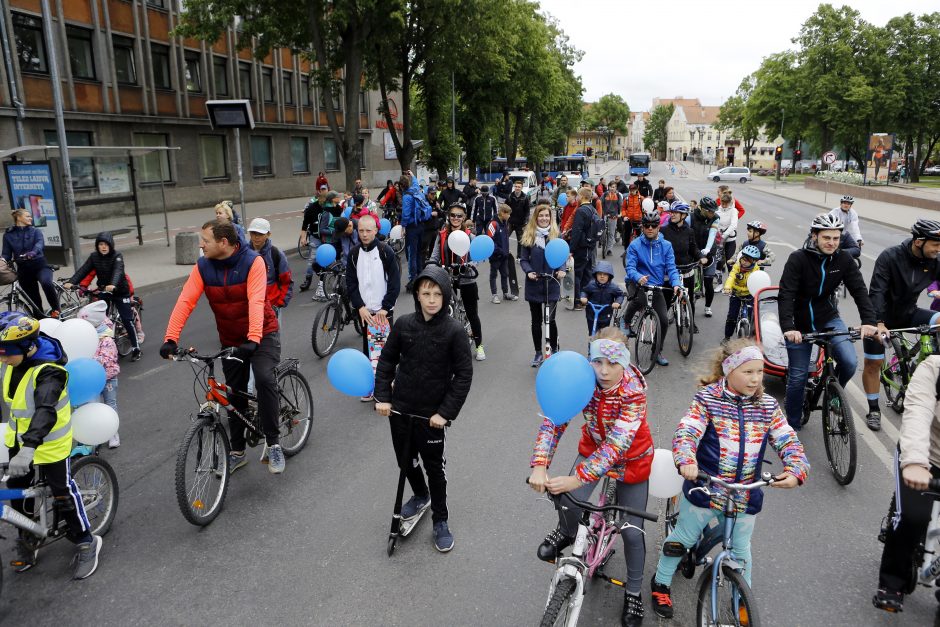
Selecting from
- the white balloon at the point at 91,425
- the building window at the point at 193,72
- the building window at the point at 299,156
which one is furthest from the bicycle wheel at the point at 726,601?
the building window at the point at 299,156

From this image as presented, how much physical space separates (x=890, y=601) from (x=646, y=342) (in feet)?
15.6

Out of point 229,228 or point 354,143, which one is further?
point 354,143

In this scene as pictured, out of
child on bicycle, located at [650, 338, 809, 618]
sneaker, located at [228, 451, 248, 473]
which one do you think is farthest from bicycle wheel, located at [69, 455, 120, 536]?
child on bicycle, located at [650, 338, 809, 618]

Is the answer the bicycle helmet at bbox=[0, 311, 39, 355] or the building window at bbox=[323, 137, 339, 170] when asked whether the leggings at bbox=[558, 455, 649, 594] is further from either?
the building window at bbox=[323, 137, 339, 170]

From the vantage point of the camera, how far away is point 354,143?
73.7 ft

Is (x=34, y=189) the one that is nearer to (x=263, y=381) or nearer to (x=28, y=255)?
(x=28, y=255)

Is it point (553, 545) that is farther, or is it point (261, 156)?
point (261, 156)

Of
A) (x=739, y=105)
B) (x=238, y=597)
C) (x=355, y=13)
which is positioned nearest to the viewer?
(x=238, y=597)

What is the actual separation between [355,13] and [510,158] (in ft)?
107

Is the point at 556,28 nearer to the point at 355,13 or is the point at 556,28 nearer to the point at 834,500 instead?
the point at 355,13

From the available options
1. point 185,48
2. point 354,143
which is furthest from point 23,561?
point 185,48

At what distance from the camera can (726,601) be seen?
3100 millimetres

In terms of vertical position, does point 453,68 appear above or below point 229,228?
above

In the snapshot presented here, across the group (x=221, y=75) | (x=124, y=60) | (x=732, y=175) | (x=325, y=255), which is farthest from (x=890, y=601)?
(x=732, y=175)
